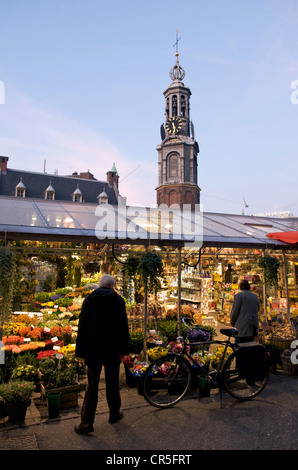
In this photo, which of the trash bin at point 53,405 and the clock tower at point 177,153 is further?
the clock tower at point 177,153

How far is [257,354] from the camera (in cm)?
469

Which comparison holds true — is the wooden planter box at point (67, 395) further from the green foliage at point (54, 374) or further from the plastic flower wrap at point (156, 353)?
the plastic flower wrap at point (156, 353)

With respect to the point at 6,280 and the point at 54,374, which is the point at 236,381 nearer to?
the point at 54,374

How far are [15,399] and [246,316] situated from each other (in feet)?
11.4

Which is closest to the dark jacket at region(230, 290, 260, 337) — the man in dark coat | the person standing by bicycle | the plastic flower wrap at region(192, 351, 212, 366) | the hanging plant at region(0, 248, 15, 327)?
the person standing by bicycle

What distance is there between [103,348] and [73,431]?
1046mm

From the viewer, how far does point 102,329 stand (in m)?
3.78

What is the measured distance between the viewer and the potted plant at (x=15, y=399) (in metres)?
3.93

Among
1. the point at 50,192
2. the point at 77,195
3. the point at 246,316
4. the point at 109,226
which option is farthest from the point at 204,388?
the point at 50,192

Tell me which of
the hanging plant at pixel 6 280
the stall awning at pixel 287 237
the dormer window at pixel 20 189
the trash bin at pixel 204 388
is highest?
the dormer window at pixel 20 189

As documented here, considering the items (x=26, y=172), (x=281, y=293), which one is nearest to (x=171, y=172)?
(x=26, y=172)

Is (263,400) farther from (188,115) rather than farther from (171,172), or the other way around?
(188,115)

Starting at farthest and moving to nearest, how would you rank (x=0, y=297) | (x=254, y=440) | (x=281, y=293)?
1. (x=281, y=293)
2. (x=0, y=297)
3. (x=254, y=440)

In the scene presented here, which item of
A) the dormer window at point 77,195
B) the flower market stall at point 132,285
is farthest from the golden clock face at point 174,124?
the flower market stall at point 132,285
